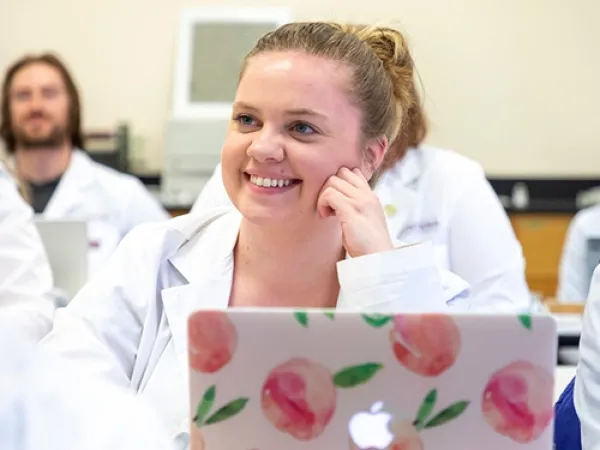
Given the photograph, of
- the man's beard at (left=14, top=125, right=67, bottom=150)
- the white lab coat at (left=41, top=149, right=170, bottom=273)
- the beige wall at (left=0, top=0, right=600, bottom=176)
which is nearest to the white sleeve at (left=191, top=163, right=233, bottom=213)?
the white lab coat at (left=41, top=149, right=170, bottom=273)

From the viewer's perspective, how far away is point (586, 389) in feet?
3.81

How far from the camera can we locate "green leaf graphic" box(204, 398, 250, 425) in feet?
2.87

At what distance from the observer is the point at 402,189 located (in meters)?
2.35

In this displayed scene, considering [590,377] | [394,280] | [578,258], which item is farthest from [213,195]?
[578,258]

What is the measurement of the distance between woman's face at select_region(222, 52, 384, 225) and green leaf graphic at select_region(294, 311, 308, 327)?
0.55 meters

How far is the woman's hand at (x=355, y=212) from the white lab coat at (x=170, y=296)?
75 mm

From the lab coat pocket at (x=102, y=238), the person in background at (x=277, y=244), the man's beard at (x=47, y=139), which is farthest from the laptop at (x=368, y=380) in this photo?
the man's beard at (x=47, y=139)

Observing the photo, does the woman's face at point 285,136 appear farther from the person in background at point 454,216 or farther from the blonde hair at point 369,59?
the person in background at point 454,216

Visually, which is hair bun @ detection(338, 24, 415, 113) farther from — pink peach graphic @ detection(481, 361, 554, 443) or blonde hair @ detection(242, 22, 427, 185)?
pink peach graphic @ detection(481, 361, 554, 443)

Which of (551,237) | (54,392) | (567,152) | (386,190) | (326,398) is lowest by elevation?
(551,237)

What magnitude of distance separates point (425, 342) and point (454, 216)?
4.74ft

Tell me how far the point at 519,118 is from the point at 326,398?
415cm

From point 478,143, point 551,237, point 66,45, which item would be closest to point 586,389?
point 551,237

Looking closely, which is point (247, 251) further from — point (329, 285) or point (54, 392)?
point (54, 392)
